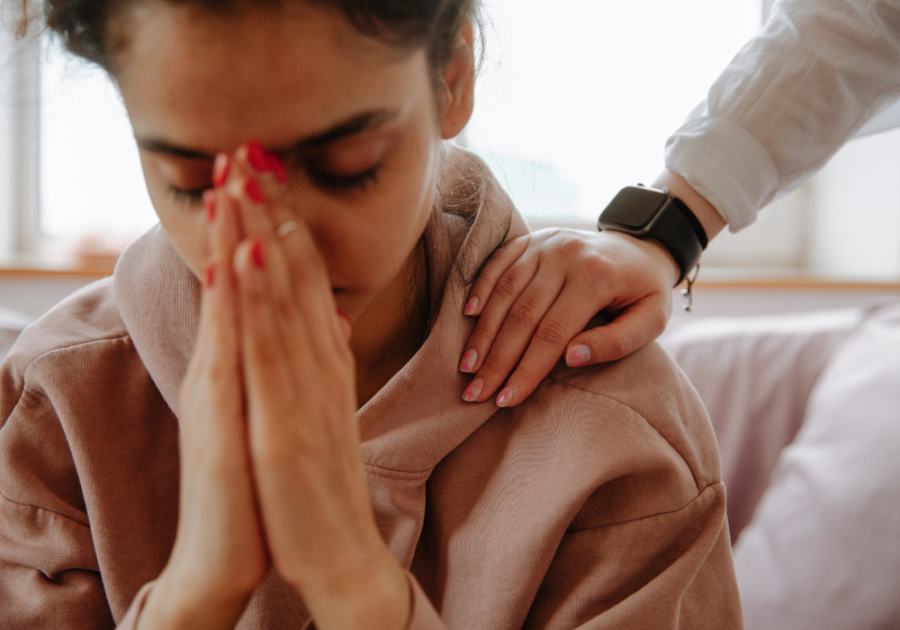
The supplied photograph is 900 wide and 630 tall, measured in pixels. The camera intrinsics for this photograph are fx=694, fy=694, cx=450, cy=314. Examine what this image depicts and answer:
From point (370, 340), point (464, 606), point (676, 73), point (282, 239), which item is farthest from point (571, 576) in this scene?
point (676, 73)

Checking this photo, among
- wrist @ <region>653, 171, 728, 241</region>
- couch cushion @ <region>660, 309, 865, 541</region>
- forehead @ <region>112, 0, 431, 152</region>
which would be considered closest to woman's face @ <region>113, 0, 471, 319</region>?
forehead @ <region>112, 0, 431, 152</region>

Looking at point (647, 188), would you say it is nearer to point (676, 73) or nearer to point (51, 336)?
point (51, 336)

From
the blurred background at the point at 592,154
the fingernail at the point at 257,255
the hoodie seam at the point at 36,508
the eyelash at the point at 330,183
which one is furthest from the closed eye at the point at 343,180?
the blurred background at the point at 592,154

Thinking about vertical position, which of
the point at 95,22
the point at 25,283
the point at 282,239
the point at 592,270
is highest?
the point at 95,22

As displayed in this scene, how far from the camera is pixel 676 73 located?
2.14 meters

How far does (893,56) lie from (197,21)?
92 centimetres

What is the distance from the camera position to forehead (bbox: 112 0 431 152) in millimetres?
478

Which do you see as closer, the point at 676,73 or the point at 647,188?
the point at 647,188

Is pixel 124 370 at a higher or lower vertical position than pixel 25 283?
higher

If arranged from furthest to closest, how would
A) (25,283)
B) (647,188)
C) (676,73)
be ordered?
(676,73), (25,283), (647,188)

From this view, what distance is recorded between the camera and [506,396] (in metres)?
0.72

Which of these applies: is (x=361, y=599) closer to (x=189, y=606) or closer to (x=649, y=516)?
(x=189, y=606)

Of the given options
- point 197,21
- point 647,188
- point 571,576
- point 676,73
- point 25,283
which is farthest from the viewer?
point 676,73

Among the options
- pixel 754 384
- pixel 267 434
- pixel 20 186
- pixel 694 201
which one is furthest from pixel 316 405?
pixel 20 186
